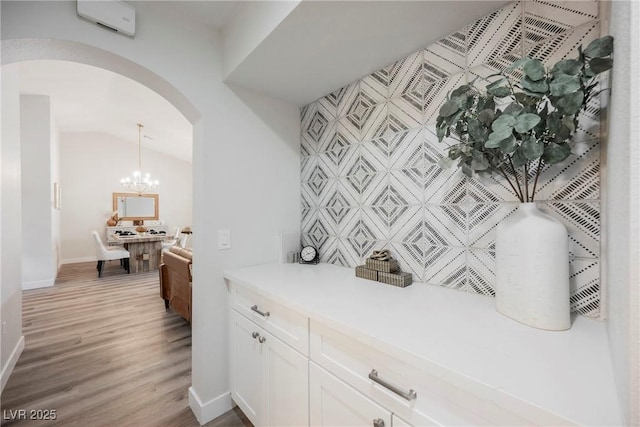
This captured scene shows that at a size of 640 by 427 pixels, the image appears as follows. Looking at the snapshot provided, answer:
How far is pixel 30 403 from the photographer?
5.75 ft

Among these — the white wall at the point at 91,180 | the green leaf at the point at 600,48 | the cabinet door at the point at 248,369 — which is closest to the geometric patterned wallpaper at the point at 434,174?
the green leaf at the point at 600,48

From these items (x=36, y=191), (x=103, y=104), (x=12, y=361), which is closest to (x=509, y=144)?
(x=12, y=361)

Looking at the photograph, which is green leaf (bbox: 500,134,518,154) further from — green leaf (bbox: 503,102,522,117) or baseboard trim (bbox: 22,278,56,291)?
baseboard trim (bbox: 22,278,56,291)

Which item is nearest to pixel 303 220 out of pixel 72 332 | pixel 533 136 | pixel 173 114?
pixel 533 136

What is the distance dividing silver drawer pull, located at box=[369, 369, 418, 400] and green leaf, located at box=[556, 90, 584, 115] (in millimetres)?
906

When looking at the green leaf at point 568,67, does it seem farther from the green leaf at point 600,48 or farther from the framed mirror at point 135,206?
the framed mirror at point 135,206

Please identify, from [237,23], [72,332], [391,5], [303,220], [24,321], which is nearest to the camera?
[391,5]

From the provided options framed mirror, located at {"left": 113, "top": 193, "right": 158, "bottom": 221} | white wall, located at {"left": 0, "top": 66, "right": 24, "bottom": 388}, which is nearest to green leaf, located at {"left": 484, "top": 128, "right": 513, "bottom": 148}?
white wall, located at {"left": 0, "top": 66, "right": 24, "bottom": 388}

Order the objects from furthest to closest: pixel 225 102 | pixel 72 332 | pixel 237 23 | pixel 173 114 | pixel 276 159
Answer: pixel 173 114
pixel 72 332
pixel 276 159
pixel 225 102
pixel 237 23

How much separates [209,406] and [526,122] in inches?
82.0

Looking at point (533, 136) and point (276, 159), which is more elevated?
point (276, 159)

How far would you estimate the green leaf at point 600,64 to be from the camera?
0.67m

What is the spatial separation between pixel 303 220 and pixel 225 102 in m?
0.98

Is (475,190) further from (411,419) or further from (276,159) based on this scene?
(276,159)
